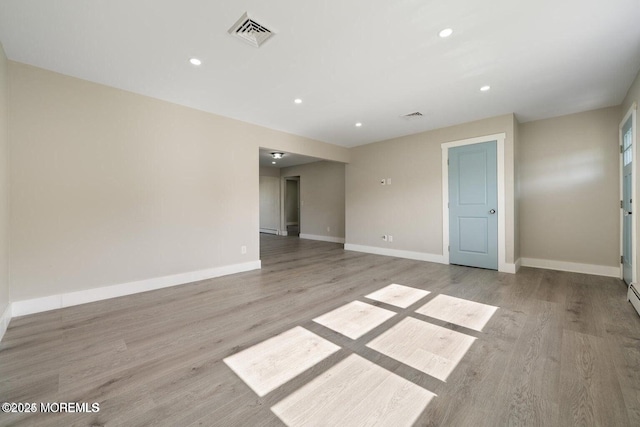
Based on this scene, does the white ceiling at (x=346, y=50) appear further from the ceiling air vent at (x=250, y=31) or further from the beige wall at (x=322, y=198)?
the beige wall at (x=322, y=198)

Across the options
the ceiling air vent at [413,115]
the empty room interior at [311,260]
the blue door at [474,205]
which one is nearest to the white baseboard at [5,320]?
the empty room interior at [311,260]

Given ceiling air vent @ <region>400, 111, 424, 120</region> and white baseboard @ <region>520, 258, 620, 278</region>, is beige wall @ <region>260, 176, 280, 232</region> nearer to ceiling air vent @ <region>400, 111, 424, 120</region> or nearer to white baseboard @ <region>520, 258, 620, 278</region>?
ceiling air vent @ <region>400, 111, 424, 120</region>

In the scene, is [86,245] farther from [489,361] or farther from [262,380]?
[489,361]

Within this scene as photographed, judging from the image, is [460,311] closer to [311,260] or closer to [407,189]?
[311,260]

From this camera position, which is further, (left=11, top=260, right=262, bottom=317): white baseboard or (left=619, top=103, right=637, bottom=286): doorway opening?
(left=619, top=103, right=637, bottom=286): doorway opening

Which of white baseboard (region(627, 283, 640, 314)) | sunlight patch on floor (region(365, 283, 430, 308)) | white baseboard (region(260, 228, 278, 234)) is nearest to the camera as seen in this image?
white baseboard (region(627, 283, 640, 314))

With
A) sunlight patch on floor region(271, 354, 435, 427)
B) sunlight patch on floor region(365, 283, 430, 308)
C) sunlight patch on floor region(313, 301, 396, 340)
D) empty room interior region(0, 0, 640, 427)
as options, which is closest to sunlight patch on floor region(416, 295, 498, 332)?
empty room interior region(0, 0, 640, 427)

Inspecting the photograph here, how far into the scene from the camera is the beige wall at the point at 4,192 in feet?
7.54

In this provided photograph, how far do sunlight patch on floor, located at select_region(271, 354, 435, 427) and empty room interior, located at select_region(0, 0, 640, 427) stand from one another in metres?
0.01

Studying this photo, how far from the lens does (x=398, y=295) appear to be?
10.2 ft

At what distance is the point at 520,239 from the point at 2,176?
694 cm

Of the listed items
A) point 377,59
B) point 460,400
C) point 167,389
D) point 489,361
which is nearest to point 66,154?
point 167,389

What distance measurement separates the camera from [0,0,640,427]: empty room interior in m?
1.54

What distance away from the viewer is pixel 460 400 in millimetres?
1413
